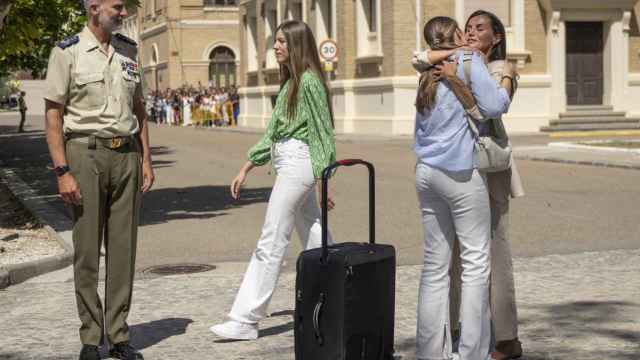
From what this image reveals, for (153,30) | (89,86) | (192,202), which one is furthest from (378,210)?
(153,30)

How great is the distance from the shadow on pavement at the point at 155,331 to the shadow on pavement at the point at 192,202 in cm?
605

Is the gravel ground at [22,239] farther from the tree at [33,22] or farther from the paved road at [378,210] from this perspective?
the tree at [33,22]

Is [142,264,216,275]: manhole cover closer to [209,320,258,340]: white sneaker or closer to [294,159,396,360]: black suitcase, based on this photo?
[209,320,258,340]: white sneaker

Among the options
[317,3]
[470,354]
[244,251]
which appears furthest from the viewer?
[317,3]

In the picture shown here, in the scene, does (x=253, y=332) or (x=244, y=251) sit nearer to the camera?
(x=253, y=332)

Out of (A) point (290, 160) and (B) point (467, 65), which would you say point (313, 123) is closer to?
(A) point (290, 160)

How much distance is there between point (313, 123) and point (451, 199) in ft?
4.78

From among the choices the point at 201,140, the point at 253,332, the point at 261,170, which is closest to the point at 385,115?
the point at 201,140

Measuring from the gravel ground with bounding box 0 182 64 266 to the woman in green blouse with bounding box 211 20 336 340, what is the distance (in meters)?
3.49

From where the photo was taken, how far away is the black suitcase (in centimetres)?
553

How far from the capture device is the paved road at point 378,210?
11148 mm

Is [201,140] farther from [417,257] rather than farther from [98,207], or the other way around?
[98,207]

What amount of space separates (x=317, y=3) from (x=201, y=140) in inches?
285

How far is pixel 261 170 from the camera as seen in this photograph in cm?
2239
